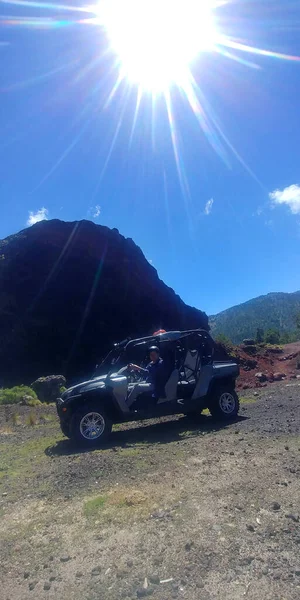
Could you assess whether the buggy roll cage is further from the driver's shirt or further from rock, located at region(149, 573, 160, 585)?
rock, located at region(149, 573, 160, 585)

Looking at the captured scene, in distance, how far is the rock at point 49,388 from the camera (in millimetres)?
20234

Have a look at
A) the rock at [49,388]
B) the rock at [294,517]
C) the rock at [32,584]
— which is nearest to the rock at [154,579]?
the rock at [32,584]

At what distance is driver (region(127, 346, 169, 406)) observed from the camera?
26.6 ft

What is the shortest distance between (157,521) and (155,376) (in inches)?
173

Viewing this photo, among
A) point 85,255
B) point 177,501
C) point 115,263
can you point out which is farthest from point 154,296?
point 177,501

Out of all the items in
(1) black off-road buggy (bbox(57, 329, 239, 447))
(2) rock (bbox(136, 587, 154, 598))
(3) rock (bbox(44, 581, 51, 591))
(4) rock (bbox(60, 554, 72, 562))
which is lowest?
(2) rock (bbox(136, 587, 154, 598))

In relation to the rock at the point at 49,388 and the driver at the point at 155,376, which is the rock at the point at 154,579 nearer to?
the driver at the point at 155,376

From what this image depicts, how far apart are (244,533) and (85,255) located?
39102 millimetres

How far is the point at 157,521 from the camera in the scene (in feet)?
12.7

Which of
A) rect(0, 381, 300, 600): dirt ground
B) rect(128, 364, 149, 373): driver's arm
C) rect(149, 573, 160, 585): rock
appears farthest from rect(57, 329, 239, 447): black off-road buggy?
rect(149, 573, 160, 585): rock

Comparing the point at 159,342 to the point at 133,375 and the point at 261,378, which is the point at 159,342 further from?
the point at 261,378

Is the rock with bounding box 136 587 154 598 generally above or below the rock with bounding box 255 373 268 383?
below

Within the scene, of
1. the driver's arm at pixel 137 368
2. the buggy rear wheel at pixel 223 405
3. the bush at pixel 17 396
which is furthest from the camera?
the bush at pixel 17 396

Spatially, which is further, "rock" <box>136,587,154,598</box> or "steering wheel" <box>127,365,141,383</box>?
"steering wheel" <box>127,365,141,383</box>
